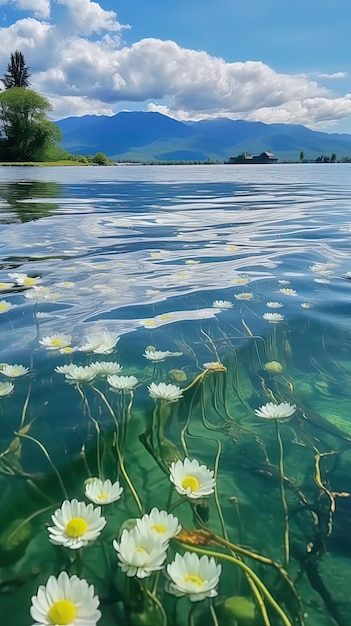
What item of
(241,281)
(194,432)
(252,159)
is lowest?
(194,432)

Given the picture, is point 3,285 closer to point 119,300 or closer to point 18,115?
point 119,300

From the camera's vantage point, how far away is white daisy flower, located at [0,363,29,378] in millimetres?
1711

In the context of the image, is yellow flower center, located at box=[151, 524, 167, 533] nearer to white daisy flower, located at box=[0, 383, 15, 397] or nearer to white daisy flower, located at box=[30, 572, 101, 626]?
white daisy flower, located at box=[30, 572, 101, 626]

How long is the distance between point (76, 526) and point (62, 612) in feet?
0.55

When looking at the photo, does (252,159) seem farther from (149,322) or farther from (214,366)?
(214,366)

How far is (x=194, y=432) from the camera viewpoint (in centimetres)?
145

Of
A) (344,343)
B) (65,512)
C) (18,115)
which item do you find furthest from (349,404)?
(18,115)

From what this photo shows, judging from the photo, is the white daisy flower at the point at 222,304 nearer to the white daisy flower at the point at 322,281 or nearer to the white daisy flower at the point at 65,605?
the white daisy flower at the point at 322,281

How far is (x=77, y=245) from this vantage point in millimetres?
4746

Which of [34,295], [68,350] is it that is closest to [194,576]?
[68,350]

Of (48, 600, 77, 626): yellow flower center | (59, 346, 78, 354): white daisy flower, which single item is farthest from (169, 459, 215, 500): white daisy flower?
(59, 346, 78, 354): white daisy flower

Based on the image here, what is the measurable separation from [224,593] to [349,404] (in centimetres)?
100

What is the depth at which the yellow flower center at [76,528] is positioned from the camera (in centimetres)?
86

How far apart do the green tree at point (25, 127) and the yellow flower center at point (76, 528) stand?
53.6m
